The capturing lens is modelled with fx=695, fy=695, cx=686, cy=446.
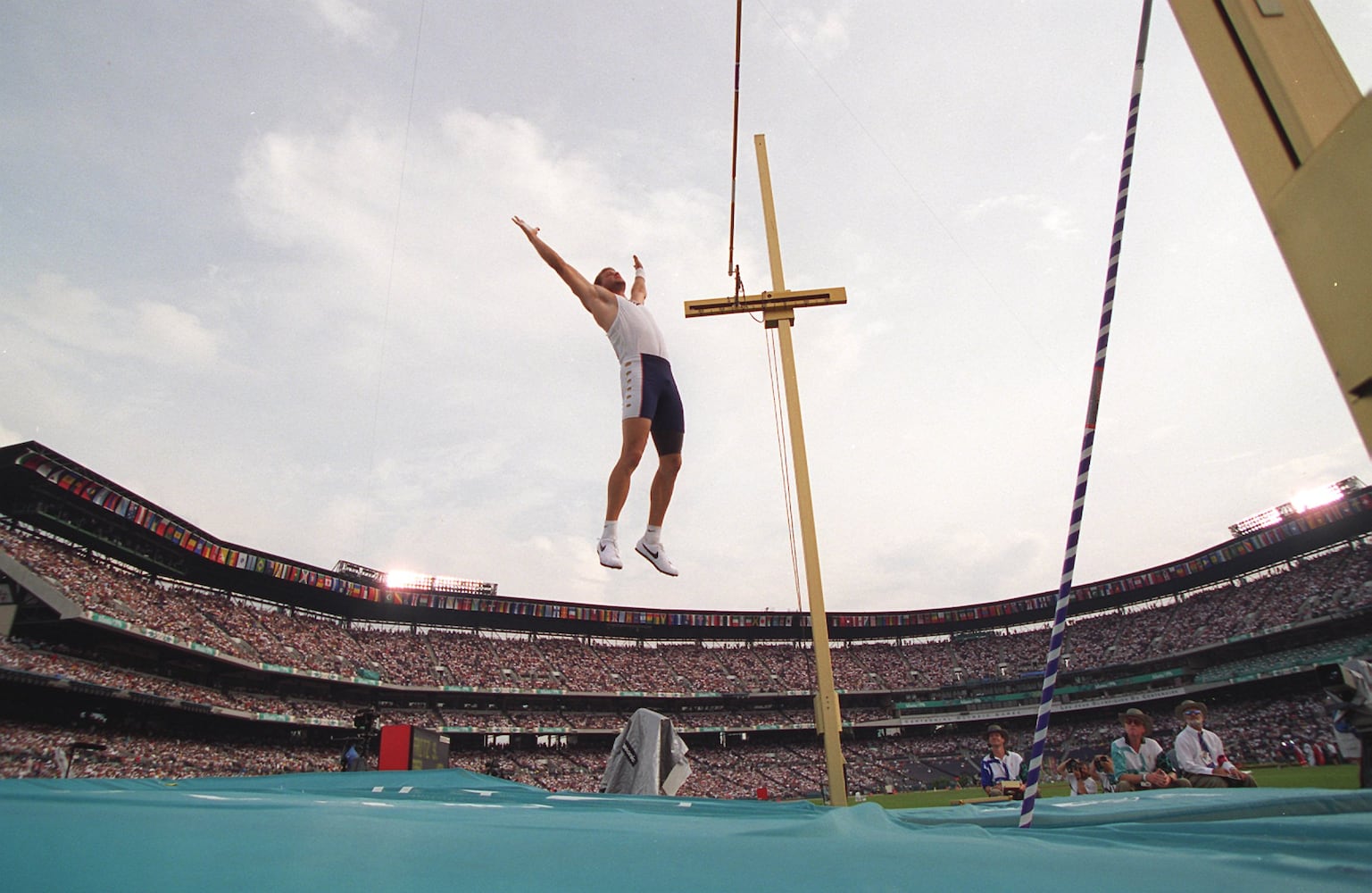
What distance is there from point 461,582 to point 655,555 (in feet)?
107

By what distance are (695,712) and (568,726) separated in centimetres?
701

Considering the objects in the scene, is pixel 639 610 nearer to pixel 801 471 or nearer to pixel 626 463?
pixel 801 471

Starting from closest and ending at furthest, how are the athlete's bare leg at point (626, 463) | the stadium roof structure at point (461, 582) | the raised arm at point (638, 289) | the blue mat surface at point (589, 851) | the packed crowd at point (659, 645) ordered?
the blue mat surface at point (589, 851) < the athlete's bare leg at point (626, 463) < the raised arm at point (638, 289) < the stadium roof structure at point (461, 582) < the packed crowd at point (659, 645)

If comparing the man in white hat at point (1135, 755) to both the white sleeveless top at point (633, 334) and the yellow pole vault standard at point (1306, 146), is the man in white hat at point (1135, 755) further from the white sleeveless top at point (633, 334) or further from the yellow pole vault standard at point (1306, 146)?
the yellow pole vault standard at point (1306, 146)

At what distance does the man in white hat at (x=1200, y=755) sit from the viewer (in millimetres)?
4730

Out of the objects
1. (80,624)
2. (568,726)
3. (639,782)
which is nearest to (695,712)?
(568,726)

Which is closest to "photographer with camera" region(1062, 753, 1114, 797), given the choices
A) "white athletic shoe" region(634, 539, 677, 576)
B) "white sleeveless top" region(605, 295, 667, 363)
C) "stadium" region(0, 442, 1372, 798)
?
"white athletic shoe" region(634, 539, 677, 576)

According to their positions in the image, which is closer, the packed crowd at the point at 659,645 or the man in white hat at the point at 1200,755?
the man in white hat at the point at 1200,755

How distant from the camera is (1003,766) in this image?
7.91 metres

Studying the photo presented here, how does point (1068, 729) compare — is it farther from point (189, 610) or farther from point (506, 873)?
point (506, 873)

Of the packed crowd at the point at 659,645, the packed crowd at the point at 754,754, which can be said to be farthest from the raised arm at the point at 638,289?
the packed crowd at the point at 659,645

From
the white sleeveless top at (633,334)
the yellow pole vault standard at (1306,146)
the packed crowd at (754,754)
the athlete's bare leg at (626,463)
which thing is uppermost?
the white sleeveless top at (633,334)

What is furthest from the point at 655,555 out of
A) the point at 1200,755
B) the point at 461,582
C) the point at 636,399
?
the point at 461,582

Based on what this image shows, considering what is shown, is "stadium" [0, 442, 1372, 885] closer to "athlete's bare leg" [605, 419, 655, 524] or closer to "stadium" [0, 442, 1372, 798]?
"stadium" [0, 442, 1372, 798]
